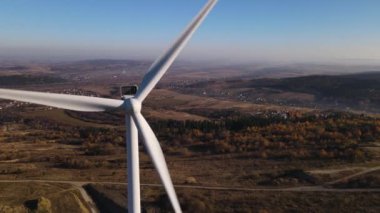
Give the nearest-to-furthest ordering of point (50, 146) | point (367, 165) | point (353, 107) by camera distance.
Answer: point (367, 165) < point (50, 146) < point (353, 107)

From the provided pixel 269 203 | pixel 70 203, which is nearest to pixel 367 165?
pixel 269 203

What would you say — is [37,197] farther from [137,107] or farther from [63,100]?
[137,107]

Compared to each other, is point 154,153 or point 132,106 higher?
point 132,106

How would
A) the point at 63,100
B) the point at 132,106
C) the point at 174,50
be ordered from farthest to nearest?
the point at 174,50 → the point at 132,106 → the point at 63,100

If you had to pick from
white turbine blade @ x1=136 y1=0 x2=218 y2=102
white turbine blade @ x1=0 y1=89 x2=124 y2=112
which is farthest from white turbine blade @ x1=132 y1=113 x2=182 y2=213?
white turbine blade @ x1=136 y1=0 x2=218 y2=102

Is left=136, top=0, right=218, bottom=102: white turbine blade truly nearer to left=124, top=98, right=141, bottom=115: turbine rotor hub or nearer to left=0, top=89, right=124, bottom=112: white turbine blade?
left=124, top=98, right=141, bottom=115: turbine rotor hub

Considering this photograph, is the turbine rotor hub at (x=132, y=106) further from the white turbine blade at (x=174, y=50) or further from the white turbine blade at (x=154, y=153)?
the white turbine blade at (x=174, y=50)

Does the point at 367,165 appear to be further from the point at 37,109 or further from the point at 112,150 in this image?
the point at 37,109

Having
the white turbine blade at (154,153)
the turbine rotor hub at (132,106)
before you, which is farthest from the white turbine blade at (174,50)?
the white turbine blade at (154,153)

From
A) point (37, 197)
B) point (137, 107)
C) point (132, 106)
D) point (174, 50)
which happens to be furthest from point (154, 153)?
point (37, 197)
